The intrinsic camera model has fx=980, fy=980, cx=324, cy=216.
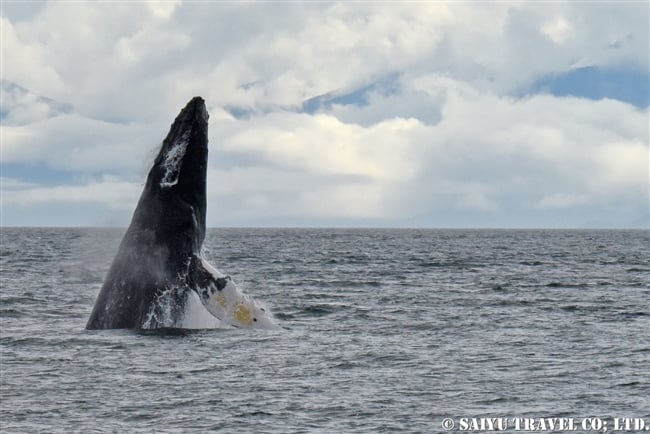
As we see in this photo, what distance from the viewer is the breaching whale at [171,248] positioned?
66.7ft

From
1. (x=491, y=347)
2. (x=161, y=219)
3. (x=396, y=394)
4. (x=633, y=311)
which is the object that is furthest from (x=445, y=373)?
(x=633, y=311)

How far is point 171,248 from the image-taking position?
2056 cm

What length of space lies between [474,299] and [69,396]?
68.9 feet

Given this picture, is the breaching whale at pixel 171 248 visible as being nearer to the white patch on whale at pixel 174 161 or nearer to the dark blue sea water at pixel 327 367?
the white patch on whale at pixel 174 161

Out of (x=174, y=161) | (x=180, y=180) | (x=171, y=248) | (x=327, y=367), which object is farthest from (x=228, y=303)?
(x=174, y=161)

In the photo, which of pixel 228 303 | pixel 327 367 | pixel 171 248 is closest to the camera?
pixel 327 367

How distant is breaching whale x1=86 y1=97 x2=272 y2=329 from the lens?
20328 mm

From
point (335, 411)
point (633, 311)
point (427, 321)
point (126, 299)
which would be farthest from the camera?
point (633, 311)

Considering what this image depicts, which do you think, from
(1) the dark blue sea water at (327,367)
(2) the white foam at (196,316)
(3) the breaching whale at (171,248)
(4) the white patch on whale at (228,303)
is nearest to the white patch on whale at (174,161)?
(3) the breaching whale at (171,248)

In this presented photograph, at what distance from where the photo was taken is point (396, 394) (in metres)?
17.6

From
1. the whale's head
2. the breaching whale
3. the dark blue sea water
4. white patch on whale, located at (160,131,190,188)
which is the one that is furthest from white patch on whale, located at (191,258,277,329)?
white patch on whale, located at (160,131,190,188)

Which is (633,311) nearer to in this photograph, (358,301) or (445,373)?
(358,301)

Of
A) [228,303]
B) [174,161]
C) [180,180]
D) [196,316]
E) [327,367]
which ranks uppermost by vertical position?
[174,161]

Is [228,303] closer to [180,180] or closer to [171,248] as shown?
[171,248]
